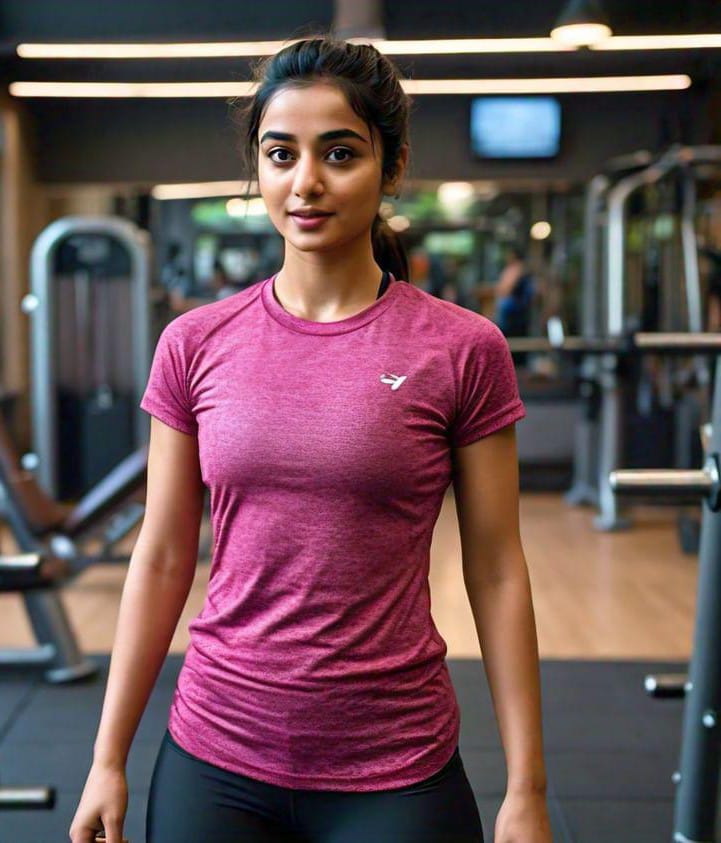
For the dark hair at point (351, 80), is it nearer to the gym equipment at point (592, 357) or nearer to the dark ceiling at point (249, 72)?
the gym equipment at point (592, 357)

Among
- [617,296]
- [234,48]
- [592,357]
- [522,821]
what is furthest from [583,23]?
[522,821]

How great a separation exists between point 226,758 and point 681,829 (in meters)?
1.06

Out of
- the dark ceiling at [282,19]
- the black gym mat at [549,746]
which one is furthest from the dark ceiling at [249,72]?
the black gym mat at [549,746]

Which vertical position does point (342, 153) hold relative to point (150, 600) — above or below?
above

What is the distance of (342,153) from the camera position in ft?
3.08

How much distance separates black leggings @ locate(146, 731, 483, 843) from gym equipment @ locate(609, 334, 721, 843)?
0.75 m

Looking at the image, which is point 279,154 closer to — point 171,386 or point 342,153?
point 342,153

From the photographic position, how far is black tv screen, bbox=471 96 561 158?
7082 millimetres

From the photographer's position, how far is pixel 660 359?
5664 millimetres

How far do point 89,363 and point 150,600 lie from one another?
16.8 feet

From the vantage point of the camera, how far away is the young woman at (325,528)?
91 centimetres

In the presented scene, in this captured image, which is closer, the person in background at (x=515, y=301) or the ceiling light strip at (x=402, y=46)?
the ceiling light strip at (x=402, y=46)

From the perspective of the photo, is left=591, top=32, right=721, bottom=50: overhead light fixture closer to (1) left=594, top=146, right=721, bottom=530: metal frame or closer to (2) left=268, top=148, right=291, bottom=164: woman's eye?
(1) left=594, top=146, right=721, bottom=530: metal frame

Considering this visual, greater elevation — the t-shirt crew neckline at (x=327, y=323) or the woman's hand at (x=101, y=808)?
the t-shirt crew neckline at (x=327, y=323)
